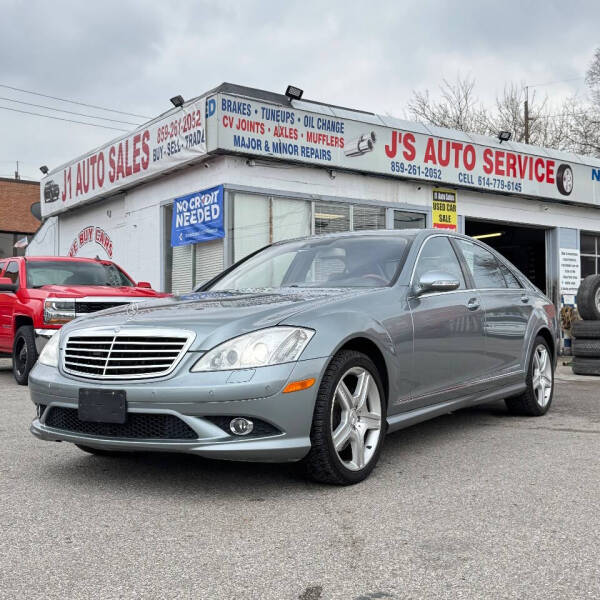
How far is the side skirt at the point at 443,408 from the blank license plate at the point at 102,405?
5.19ft

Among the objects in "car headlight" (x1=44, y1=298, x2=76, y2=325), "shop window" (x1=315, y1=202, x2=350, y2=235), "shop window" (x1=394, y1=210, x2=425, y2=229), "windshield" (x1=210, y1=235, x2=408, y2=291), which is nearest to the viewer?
"windshield" (x1=210, y1=235, x2=408, y2=291)

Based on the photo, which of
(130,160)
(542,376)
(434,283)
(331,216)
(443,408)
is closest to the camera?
(434,283)

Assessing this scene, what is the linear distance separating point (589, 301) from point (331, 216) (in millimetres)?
4754

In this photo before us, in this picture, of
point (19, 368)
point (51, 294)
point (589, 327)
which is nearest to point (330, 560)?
point (51, 294)

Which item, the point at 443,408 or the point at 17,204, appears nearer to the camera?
the point at 443,408

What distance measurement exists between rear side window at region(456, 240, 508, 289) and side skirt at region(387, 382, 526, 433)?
0.83 meters

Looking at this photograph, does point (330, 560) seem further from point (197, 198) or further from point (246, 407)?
point (197, 198)

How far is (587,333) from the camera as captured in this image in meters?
10.5

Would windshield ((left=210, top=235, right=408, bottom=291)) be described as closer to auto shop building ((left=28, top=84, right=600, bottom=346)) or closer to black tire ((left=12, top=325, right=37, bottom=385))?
black tire ((left=12, top=325, right=37, bottom=385))

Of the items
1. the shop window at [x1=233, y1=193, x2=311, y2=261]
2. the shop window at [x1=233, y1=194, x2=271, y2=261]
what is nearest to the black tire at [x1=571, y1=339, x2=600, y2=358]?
the shop window at [x1=233, y1=193, x2=311, y2=261]

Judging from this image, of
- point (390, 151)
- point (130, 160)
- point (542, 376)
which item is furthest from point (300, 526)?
point (130, 160)

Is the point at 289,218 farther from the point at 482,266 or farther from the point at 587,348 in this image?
the point at 482,266

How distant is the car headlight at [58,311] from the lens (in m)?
8.63

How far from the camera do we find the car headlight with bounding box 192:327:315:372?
367 cm
